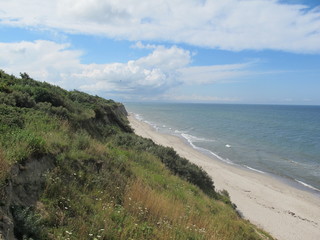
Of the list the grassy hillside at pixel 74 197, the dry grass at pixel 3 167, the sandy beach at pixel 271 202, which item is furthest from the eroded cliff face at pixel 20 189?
the sandy beach at pixel 271 202

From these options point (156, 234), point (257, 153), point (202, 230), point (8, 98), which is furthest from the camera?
point (257, 153)

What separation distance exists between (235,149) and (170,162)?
90.5 ft

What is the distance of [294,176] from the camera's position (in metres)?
27.9

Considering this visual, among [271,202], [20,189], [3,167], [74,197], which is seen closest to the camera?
[3,167]

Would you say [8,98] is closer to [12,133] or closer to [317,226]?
[12,133]

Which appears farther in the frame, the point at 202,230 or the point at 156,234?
the point at 202,230

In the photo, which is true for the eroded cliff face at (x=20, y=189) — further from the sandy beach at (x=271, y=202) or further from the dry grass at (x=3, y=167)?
the sandy beach at (x=271, y=202)

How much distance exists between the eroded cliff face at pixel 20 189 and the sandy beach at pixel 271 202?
1348cm

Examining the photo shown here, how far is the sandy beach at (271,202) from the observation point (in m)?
15.6

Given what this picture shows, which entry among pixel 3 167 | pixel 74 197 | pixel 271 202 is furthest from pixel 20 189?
pixel 271 202

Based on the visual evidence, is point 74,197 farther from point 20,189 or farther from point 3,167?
point 3,167

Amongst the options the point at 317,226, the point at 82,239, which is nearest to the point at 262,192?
the point at 317,226

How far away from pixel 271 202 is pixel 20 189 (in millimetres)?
19983

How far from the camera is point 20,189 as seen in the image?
474 centimetres
